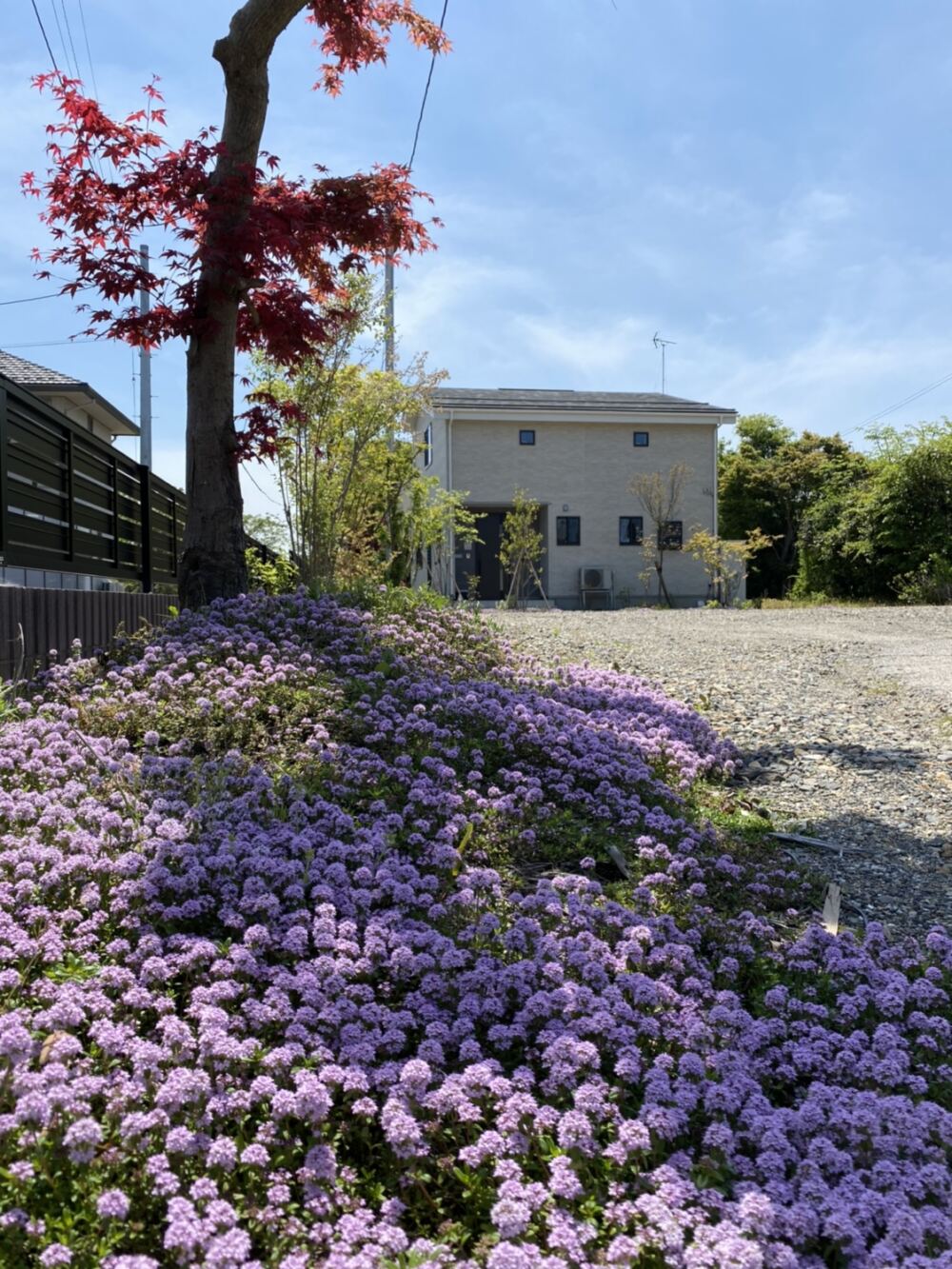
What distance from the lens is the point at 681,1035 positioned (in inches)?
91.5

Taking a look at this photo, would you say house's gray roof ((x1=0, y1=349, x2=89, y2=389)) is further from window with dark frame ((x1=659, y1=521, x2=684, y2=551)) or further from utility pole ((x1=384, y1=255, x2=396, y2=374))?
window with dark frame ((x1=659, y1=521, x2=684, y2=551))

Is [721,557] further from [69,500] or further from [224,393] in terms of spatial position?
[69,500]

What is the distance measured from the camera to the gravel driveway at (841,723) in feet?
12.6

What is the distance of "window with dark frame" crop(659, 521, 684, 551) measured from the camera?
24.0 meters

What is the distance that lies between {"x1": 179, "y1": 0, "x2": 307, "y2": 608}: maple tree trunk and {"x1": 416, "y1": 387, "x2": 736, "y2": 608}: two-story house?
1679 centimetres

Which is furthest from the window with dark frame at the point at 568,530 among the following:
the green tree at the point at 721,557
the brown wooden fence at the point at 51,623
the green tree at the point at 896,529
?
the brown wooden fence at the point at 51,623

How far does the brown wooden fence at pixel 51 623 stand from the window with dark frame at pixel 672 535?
18.8 meters

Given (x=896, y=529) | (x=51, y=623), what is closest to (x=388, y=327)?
(x=51, y=623)

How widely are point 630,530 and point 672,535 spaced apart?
1.04 meters

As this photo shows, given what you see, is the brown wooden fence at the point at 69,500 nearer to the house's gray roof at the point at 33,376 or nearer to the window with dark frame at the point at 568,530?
the house's gray roof at the point at 33,376

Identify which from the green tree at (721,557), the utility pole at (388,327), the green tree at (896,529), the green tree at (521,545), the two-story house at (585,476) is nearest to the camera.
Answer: the utility pole at (388,327)

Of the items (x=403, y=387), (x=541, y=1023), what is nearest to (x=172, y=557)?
(x=403, y=387)

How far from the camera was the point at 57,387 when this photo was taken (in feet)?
51.5

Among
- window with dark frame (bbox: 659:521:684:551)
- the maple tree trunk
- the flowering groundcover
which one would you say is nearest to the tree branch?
the maple tree trunk
